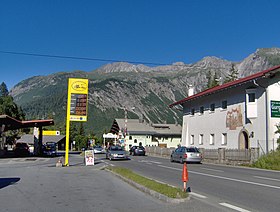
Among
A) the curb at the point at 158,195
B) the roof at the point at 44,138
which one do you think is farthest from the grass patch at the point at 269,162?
the roof at the point at 44,138

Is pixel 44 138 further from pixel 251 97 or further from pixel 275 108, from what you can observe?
pixel 275 108

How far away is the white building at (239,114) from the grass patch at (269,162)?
9.04 ft

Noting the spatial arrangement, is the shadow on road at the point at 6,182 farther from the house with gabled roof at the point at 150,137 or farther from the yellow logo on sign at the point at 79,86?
the house with gabled roof at the point at 150,137

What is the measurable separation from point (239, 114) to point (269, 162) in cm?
933

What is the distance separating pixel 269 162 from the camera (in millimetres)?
26578

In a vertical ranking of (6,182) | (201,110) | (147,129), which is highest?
(201,110)

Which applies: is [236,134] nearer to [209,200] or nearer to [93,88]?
[209,200]

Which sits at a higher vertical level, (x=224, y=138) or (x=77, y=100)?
(x=77, y=100)

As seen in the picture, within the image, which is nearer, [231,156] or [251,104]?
[231,156]

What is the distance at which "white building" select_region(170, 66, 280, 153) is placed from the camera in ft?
101

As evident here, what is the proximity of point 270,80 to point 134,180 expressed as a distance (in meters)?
21.4

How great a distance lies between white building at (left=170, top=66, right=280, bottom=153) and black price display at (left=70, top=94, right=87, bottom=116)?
15.3 meters

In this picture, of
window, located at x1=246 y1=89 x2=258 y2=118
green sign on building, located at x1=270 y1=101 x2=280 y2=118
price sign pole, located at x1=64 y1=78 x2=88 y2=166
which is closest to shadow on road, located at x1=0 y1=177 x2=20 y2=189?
price sign pole, located at x1=64 y1=78 x2=88 y2=166

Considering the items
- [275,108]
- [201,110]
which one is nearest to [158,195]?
[275,108]
